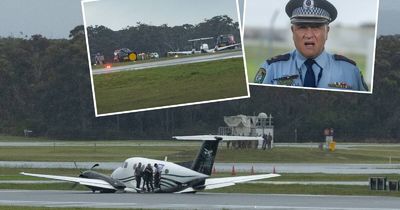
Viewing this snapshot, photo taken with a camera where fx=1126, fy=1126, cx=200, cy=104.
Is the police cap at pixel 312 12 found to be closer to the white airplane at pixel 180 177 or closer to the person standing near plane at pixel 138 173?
the white airplane at pixel 180 177

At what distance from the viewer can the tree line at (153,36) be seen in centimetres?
5023

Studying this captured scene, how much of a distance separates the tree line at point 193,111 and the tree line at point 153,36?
68970 mm

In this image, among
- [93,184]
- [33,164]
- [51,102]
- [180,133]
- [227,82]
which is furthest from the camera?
[51,102]

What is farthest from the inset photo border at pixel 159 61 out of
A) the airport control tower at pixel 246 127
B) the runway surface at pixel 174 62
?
the airport control tower at pixel 246 127

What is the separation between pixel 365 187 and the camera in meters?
54.5

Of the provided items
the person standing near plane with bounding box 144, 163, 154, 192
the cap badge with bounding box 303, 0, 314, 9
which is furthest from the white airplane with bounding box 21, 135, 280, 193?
the cap badge with bounding box 303, 0, 314, 9

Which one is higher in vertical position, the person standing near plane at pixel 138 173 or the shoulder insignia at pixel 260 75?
the shoulder insignia at pixel 260 75

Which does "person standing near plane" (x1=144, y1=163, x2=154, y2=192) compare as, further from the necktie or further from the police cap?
the police cap

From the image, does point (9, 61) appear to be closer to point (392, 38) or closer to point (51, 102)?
point (51, 102)

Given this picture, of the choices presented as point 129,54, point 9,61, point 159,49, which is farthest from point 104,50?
point 9,61

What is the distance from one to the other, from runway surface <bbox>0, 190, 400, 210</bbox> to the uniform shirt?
4.74m

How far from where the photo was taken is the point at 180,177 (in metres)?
47.8

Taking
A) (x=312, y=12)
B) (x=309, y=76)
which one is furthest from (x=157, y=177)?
(x=312, y=12)

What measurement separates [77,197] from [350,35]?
13.1 metres
